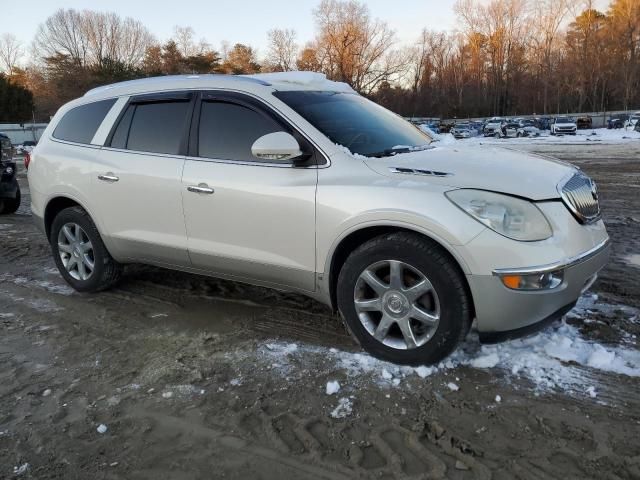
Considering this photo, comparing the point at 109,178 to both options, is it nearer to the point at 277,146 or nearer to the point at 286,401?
the point at 277,146

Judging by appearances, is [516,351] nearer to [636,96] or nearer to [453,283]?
[453,283]

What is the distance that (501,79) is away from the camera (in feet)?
248

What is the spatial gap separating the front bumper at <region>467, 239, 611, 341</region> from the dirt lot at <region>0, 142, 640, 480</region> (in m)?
0.34

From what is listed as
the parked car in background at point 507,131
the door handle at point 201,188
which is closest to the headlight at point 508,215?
the door handle at point 201,188

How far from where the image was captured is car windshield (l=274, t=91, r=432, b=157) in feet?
11.9

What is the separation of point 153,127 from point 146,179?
455 millimetres

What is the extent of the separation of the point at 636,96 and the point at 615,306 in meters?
69.7

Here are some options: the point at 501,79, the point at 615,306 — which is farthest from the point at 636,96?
the point at 615,306

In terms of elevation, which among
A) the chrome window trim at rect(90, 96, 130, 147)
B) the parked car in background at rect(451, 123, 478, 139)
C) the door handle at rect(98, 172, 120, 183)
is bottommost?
the door handle at rect(98, 172, 120, 183)

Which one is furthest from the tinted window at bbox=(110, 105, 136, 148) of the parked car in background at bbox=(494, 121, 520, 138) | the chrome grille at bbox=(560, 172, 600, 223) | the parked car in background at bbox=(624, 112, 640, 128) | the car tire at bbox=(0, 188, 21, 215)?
the parked car in background at bbox=(624, 112, 640, 128)

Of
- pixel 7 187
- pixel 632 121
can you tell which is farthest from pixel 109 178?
pixel 632 121

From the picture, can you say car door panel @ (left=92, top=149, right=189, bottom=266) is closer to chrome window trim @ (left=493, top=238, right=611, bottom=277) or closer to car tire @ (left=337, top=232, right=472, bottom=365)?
car tire @ (left=337, top=232, right=472, bottom=365)

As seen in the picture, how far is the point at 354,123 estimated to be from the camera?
391cm

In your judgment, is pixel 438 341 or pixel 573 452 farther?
pixel 438 341
